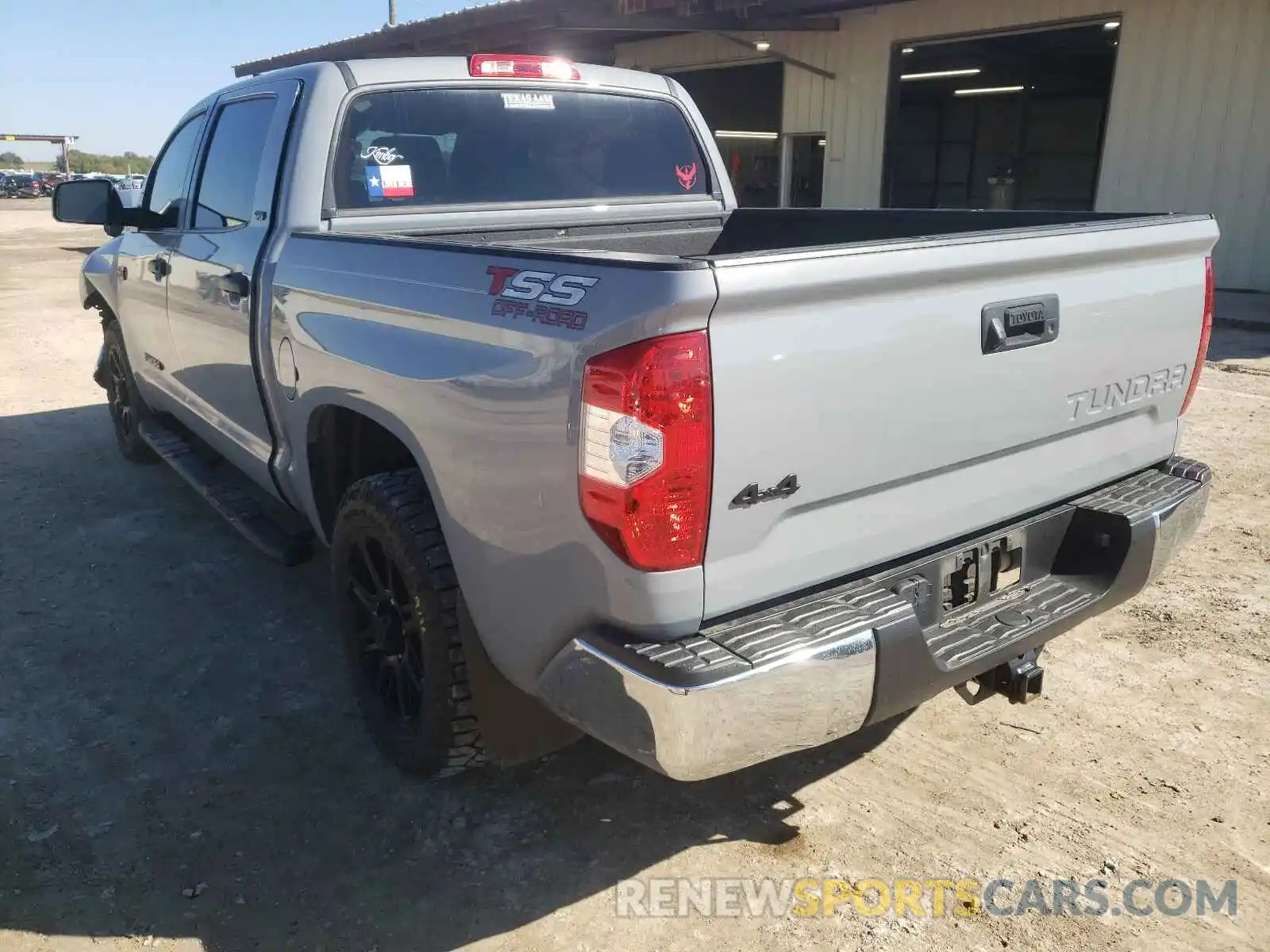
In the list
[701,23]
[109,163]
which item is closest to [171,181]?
[701,23]

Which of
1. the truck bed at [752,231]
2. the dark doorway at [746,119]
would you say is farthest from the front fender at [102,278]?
the dark doorway at [746,119]

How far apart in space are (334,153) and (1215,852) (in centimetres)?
336

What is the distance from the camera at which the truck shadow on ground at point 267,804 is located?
244 centimetres

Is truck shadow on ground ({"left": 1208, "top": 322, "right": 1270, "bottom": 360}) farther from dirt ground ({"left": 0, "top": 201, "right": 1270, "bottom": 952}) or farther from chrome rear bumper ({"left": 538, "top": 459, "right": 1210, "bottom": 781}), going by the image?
chrome rear bumper ({"left": 538, "top": 459, "right": 1210, "bottom": 781})

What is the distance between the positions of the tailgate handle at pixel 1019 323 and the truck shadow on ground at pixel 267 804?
1372 millimetres

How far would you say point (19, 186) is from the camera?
5409 cm

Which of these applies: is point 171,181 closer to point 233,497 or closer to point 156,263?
point 156,263

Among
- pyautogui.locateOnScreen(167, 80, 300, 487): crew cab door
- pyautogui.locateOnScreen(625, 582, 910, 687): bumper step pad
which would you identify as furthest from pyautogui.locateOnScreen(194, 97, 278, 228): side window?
pyautogui.locateOnScreen(625, 582, 910, 687): bumper step pad

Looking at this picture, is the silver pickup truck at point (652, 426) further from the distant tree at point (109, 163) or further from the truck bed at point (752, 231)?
the distant tree at point (109, 163)

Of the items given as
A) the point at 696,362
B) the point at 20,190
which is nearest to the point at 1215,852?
the point at 696,362

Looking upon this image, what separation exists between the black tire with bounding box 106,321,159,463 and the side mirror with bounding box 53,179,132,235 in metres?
1.00

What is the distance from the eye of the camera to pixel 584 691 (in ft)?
6.81

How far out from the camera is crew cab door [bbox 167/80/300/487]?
137 inches

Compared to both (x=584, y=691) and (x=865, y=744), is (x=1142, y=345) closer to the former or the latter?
(x=865, y=744)
